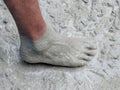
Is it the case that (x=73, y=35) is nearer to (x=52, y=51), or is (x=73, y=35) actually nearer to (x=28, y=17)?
(x=52, y=51)

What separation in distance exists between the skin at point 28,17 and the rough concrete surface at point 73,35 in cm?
16

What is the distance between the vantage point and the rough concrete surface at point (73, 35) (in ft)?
4.87

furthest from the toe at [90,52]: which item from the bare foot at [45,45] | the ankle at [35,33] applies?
the ankle at [35,33]

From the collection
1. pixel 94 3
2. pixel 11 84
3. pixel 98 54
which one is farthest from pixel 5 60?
pixel 94 3

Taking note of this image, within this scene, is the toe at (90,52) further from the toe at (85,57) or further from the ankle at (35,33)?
the ankle at (35,33)

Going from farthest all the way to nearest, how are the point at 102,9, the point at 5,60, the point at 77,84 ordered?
the point at 102,9 → the point at 5,60 → the point at 77,84

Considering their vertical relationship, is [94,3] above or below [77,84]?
above

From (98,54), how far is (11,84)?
382mm

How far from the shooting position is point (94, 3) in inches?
70.6

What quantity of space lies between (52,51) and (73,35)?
174mm

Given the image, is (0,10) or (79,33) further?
(0,10)

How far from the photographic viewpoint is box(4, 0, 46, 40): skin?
4.62 ft

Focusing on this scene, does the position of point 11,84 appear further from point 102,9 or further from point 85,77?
point 102,9

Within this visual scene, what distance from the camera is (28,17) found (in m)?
1.43
